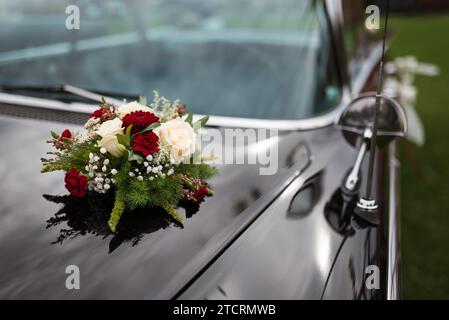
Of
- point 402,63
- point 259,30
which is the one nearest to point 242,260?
point 259,30

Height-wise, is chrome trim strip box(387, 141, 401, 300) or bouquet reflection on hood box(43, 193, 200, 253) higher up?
bouquet reflection on hood box(43, 193, 200, 253)

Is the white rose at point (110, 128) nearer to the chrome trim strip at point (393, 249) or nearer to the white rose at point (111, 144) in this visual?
the white rose at point (111, 144)

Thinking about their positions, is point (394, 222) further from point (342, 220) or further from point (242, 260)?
point (242, 260)

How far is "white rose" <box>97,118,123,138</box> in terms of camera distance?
146 cm

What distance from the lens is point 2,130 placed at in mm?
1830

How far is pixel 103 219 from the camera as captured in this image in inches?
55.3

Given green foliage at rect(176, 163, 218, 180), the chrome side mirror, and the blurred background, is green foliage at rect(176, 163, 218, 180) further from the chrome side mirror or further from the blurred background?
the blurred background

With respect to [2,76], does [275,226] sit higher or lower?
lower

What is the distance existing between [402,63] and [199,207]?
12.8 ft

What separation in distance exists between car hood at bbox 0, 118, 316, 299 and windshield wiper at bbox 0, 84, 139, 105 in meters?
0.38
